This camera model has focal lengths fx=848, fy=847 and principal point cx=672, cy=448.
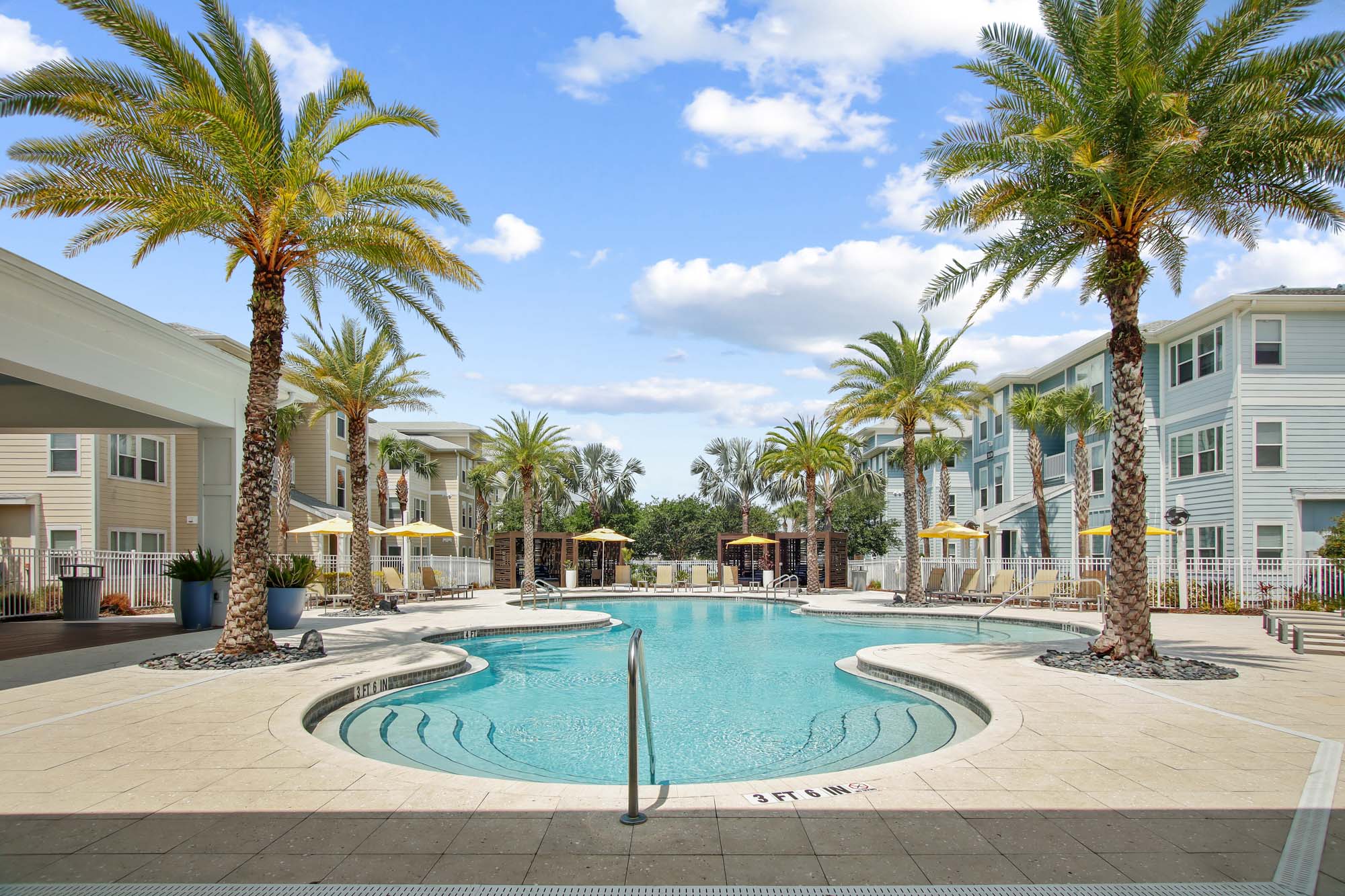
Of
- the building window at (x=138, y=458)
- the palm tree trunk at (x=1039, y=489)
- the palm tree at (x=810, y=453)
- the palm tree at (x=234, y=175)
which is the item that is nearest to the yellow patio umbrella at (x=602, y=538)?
the palm tree at (x=810, y=453)

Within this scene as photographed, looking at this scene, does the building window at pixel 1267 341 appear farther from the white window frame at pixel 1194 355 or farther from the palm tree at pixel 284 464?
the palm tree at pixel 284 464

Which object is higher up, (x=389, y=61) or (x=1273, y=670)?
(x=389, y=61)

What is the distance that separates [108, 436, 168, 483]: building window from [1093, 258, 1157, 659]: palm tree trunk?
81.2 ft

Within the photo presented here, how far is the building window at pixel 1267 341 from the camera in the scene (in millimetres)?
22906

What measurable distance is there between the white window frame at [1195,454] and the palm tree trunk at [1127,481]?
1551 cm

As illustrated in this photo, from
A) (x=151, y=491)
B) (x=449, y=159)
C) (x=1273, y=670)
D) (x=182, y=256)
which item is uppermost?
(x=449, y=159)

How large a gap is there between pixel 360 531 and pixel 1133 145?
17.5 m

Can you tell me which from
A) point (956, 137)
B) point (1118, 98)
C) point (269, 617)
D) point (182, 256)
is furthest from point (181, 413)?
point (1118, 98)

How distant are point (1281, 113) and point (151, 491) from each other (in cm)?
2785

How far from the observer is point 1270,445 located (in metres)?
22.8

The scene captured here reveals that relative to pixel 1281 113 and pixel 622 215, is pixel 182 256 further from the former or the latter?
pixel 1281 113

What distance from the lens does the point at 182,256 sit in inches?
518

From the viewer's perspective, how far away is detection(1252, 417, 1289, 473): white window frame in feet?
74.7

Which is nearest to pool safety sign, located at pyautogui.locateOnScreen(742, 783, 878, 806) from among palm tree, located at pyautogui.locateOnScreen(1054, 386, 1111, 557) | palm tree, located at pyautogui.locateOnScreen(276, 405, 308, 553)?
palm tree, located at pyautogui.locateOnScreen(1054, 386, 1111, 557)
